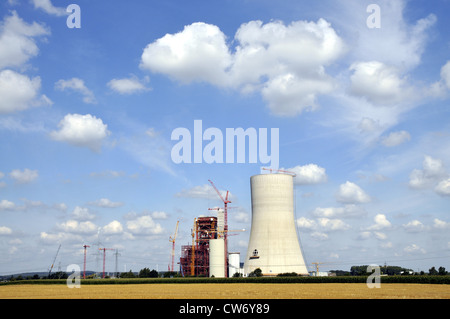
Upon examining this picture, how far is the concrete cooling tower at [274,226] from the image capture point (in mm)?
88250

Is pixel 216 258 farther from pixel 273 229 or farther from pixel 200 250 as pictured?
pixel 273 229

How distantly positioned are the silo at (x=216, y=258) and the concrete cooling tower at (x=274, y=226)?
73.1 ft

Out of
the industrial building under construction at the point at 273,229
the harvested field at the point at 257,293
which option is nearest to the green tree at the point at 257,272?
the industrial building under construction at the point at 273,229

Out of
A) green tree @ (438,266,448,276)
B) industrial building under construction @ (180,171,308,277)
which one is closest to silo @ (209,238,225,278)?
industrial building under construction @ (180,171,308,277)

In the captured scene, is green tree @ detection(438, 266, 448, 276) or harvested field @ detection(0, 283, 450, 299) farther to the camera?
green tree @ detection(438, 266, 448, 276)

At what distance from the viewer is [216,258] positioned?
374 feet

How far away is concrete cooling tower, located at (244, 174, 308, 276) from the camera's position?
88.2 m

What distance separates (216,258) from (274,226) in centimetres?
3096

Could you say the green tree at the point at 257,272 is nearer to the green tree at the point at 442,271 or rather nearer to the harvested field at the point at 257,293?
the harvested field at the point at 257,293

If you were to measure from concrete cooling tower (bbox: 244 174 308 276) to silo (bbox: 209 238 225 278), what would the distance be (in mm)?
22278

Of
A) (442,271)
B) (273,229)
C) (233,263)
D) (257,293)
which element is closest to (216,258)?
(233,263)

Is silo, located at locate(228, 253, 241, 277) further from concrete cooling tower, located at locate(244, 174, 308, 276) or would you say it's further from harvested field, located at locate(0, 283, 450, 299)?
harvested field, located at locate(0, 283, 450, 299)

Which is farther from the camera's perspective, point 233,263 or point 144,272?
point 144,272
